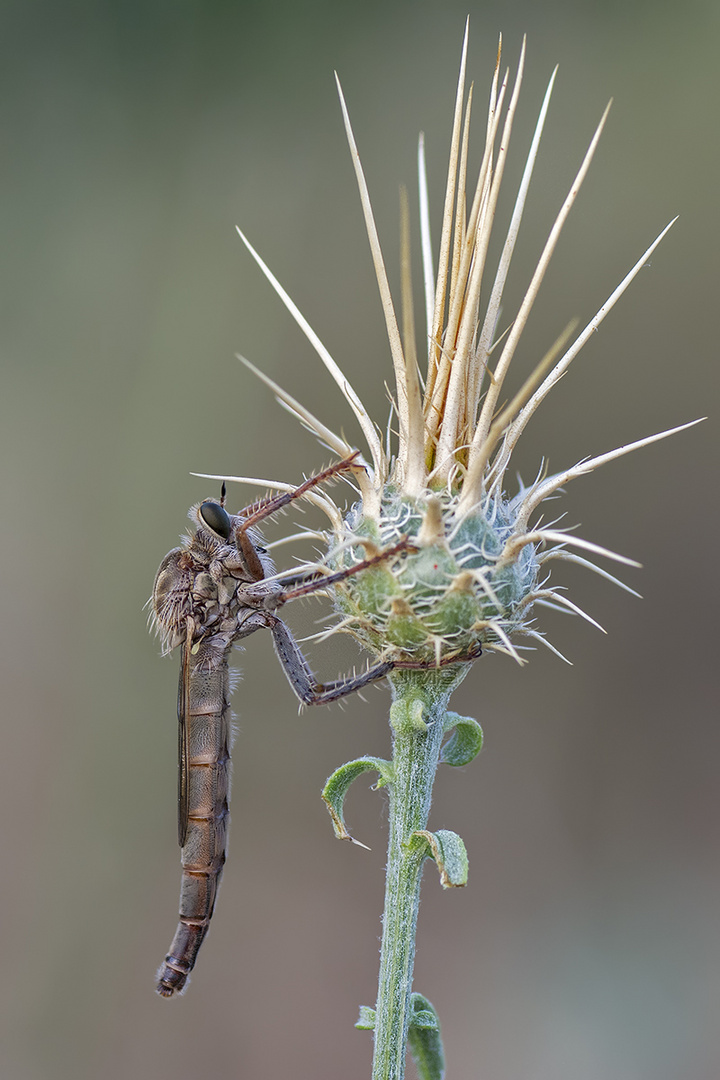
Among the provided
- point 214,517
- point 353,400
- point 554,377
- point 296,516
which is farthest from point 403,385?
point 296,516

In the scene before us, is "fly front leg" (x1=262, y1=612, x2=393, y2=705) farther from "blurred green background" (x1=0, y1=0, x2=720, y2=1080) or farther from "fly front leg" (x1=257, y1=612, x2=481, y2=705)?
"blurred green background" (x1=0, y1=0, x2=720, y2=1080)

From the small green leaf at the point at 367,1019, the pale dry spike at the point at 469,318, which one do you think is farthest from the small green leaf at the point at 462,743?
the pale dry spike at the point at 469,318

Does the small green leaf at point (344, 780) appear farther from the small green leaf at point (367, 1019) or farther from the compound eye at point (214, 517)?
the compound eye at point (214, 517)

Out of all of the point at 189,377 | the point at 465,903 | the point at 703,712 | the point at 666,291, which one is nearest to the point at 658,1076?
the point at 465,903

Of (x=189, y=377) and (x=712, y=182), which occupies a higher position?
(x=712, y=182)

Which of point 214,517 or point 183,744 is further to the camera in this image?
point 183,744

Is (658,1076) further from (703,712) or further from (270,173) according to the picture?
(270,173)

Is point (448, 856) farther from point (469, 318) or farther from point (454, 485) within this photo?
point (469, 318)
